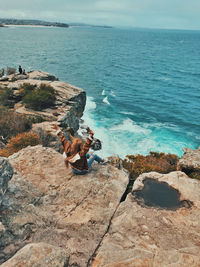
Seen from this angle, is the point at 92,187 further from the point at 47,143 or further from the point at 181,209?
the point at 47,143

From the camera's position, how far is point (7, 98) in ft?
67.3

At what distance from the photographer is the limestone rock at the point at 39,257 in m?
4.22

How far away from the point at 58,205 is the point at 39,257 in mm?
2696

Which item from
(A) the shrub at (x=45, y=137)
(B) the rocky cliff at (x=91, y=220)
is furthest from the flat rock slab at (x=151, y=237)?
(A) the shrub at (x=45, y=137)

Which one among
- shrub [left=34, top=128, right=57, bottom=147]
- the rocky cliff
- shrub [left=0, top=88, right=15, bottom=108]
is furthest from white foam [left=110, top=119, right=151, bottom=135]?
the rocky cliff

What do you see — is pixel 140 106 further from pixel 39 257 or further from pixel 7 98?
pixel 39 257

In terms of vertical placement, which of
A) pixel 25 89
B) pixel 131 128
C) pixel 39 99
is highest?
pixel 25 89

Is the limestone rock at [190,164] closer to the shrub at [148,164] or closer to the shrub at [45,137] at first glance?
the shrub at [148,164]

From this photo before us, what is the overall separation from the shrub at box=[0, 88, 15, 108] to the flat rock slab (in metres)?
16.3

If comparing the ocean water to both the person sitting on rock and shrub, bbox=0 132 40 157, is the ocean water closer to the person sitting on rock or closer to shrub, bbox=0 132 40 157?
shrub, bbox=0 132 40 157

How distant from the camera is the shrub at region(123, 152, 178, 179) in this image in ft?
41.0

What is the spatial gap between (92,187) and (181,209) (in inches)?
127

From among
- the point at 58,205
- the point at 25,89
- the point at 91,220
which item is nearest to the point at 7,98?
the point at 25,89

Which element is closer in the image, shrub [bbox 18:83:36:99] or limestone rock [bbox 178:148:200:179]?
limestone rock [bbox 178:148:200:179]
